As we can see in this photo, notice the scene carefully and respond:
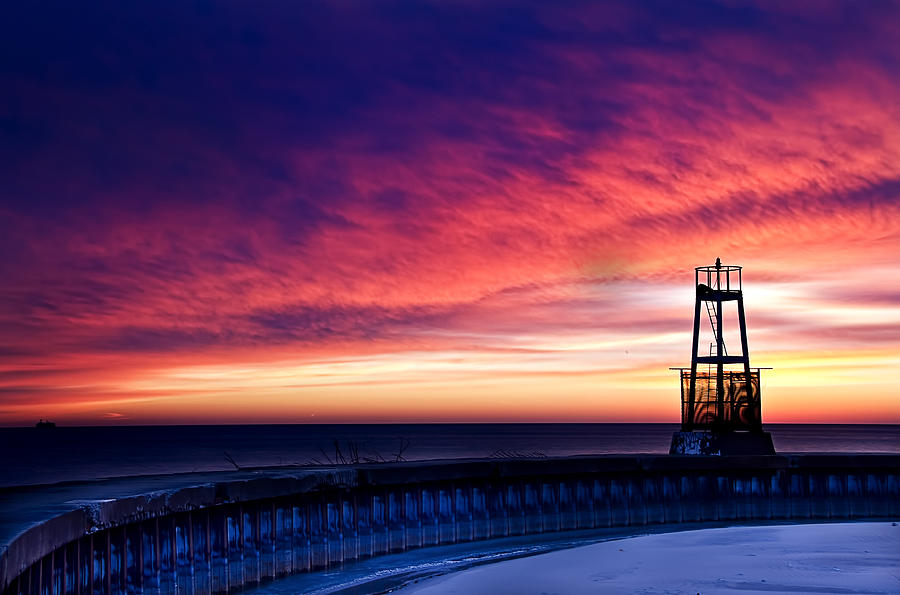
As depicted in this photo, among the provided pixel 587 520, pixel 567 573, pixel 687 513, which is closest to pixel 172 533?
pixel 567 573

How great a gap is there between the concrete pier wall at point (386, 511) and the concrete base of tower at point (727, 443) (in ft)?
6.73

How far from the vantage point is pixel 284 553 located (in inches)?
979

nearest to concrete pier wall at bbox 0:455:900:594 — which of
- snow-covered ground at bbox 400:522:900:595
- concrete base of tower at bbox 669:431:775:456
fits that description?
concrete base of tower at bbox 669:431:775:456

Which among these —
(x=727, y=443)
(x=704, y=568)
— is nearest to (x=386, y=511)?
(x=704, y=568)

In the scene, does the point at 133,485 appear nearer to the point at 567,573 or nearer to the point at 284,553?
the point at 284,553

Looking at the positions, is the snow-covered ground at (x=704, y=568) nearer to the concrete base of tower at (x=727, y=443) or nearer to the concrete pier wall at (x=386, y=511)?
the concrete pier wall at (x=386, y=511)

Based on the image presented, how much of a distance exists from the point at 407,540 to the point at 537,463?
5.72 meters

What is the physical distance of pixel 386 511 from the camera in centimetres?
2905

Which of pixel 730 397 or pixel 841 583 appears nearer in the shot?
pixel 841 583

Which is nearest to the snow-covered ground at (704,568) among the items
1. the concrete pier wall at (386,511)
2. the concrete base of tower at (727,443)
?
the concrete pier wall at (386,511)

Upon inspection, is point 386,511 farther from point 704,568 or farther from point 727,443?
point 727,443

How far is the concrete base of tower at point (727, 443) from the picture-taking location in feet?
129

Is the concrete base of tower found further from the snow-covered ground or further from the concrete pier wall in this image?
the snow-covered ground

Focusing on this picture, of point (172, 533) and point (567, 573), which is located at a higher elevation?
point (172, 533)
